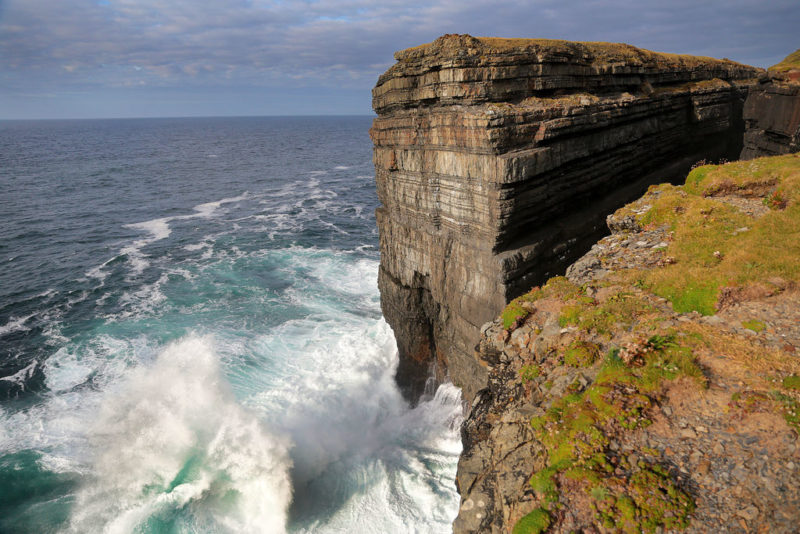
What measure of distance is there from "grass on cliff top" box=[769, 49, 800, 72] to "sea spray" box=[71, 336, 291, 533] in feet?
120

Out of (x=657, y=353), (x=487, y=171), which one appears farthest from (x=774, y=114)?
(x=657, y=353)

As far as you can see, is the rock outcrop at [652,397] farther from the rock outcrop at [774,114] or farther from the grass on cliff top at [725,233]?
the rock outcrop at [774,114]

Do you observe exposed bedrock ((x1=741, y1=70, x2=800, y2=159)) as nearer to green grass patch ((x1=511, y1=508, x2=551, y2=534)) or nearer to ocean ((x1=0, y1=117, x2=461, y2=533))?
ocean ((x1=0, y1=117, x2=461, y2=533))

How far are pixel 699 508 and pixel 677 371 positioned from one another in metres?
2.65

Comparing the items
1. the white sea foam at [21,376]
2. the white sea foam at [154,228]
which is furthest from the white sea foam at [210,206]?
the white sea foam at [21,376]

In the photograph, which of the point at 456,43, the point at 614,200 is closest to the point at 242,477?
the point at 456,43

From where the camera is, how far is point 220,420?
2144 centimetres

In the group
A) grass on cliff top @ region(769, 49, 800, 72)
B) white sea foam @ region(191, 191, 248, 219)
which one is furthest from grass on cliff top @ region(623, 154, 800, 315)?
white sea foam @ region(191, 191, 248, 219)

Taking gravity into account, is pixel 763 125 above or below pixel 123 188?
above

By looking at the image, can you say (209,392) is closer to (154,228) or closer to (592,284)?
(592,284)

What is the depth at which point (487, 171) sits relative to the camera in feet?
51.5

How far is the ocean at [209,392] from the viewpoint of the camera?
1786 cm

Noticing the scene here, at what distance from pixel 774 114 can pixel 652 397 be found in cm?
2796

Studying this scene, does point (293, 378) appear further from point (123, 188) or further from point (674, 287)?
point (123, 188)
